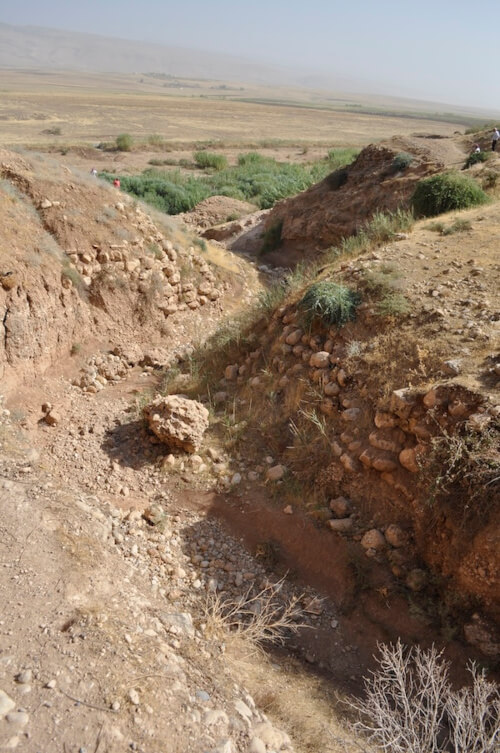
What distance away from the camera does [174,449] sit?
19.8ft

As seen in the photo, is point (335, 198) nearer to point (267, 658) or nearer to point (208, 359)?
point (208, 359)

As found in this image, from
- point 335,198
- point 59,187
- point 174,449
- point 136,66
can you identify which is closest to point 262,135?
point 335,198

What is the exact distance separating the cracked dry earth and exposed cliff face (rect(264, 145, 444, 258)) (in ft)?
24.5

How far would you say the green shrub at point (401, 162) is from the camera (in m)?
12.4

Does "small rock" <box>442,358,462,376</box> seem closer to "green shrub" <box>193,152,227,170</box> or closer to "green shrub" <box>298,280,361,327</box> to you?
"green shrub" <box>298,280,361,327</box>

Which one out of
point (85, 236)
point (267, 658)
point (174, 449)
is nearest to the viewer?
point (267, 658)

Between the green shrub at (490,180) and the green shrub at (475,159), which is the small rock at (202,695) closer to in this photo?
the green shrub at (490,180)

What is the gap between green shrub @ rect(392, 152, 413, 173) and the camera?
487 inches

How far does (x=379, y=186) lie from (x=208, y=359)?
22.6 ft

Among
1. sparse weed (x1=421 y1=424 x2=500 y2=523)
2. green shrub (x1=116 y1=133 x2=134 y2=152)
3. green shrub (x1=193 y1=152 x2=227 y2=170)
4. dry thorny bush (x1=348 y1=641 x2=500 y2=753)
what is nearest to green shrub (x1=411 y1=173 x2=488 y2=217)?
sparse weed (x1=421 y1=424 x2=500 y2=523)

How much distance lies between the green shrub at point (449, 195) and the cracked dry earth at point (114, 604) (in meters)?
6.72

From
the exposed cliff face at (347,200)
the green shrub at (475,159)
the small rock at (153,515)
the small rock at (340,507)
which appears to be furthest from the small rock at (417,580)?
the green shrub at (475,159)

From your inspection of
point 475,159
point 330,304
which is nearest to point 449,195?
point 475,159

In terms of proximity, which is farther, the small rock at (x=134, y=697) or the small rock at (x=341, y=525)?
the small rock at (x=341, y=525)
